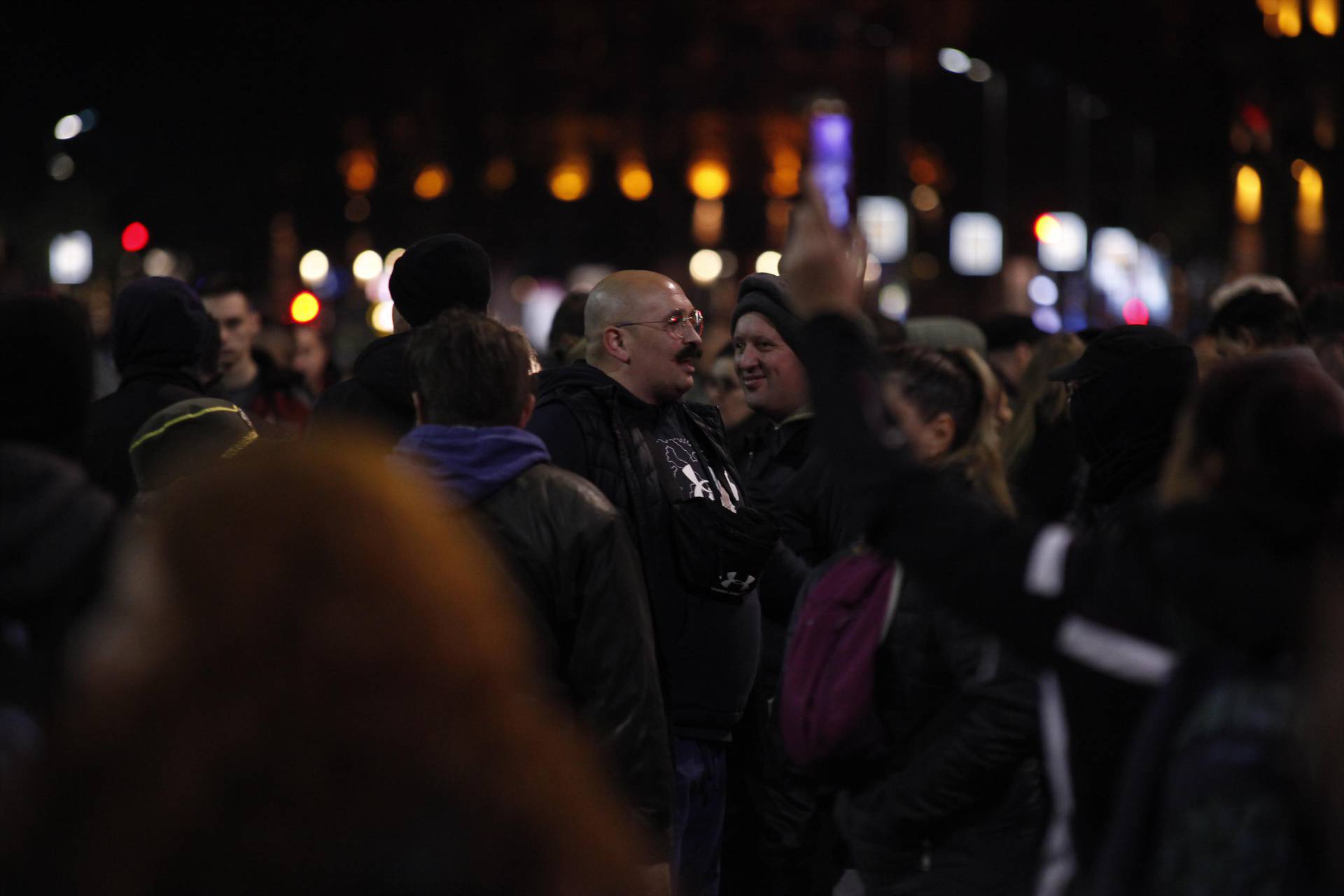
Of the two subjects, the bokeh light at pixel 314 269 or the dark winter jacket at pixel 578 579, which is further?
the bokeh light at pixel 314 269

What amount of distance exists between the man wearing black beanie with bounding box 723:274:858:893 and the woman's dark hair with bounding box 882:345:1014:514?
1251mm

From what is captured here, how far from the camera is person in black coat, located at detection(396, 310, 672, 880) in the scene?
4.93 metres

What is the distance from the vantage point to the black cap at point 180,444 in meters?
5.86

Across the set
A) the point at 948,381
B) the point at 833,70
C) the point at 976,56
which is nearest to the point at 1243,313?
the point at 948,381

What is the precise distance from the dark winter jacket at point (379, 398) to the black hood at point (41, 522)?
276 centimetres

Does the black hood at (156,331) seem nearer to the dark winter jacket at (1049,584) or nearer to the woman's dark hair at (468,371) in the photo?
the woman's dark hair at (468,371)

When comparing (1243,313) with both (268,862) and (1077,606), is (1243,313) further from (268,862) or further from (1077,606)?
(268,862)

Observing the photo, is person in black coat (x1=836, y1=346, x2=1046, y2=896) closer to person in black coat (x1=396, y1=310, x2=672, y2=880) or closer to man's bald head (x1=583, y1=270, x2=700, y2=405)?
person in black coat (x1=396, y1=310, x2=672, y2=880)

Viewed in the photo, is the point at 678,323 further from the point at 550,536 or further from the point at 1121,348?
the point at 550,536

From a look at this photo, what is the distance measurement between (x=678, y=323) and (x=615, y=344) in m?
0.25

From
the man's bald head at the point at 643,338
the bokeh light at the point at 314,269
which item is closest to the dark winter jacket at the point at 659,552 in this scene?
the man's bald head at the point at 643,338

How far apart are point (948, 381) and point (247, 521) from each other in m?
3.48

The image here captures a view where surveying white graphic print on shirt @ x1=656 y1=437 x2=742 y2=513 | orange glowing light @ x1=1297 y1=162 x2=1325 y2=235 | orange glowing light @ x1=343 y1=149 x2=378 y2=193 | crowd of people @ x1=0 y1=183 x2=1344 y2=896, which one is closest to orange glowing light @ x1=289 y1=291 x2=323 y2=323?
crowd of people @ x1=0 y1=183 x2=1344 y2=896

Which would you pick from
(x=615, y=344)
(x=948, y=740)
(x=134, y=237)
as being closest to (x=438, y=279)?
(x=615, y=344)
